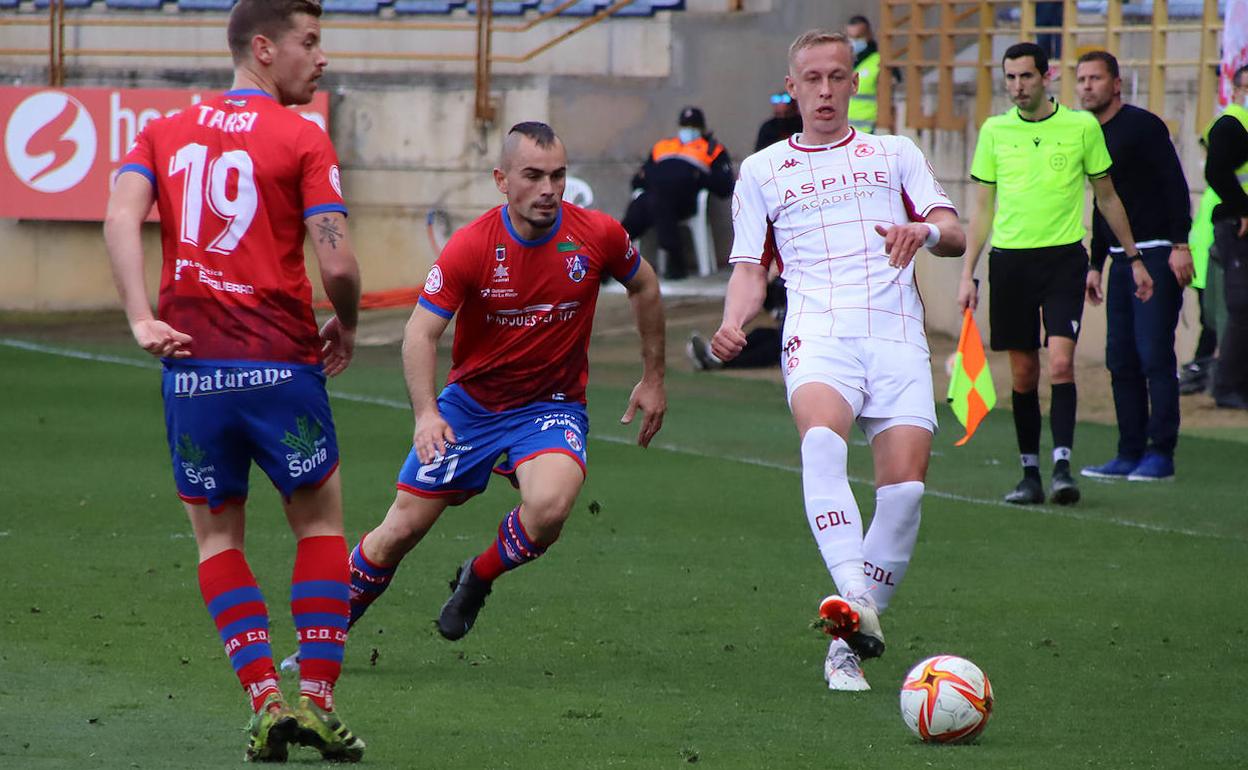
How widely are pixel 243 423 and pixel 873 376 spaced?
216 cm

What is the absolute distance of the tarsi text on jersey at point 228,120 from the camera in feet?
16.6

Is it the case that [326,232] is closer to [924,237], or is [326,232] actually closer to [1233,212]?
[924,237]

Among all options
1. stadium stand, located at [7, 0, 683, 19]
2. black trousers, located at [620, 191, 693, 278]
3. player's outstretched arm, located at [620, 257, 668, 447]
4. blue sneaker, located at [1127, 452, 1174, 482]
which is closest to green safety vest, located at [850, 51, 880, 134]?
black trousers, located at [620, 191, 693, 278]

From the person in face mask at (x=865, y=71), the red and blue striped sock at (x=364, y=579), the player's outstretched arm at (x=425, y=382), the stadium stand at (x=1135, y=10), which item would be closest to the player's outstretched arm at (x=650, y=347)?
the player's outstretched arm at (x=425, y=382)

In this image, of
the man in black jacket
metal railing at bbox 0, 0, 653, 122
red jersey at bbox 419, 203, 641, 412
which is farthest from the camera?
metal railing at bbox 0, 0, 653, 122

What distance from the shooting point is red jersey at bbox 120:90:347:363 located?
5.07 m

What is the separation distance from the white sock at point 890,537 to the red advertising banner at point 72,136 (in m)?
16.3

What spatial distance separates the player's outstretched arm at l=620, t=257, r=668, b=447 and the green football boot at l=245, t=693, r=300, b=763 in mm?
1993

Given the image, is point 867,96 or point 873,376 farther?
point 867,96

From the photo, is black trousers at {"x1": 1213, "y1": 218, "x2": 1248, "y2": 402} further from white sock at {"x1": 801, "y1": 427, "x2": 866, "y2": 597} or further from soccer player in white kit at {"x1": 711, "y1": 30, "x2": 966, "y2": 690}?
white sock at {"x1": 801, "y1": 427, "x2": 866, "y2": 597}

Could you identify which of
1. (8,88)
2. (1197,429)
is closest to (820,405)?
(1197,429)

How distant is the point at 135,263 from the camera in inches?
197

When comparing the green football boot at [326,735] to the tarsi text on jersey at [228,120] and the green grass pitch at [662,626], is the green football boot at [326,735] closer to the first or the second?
the green grass pitch at [662,626]

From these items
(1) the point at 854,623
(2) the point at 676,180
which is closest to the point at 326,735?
(1) the point at 854,623
